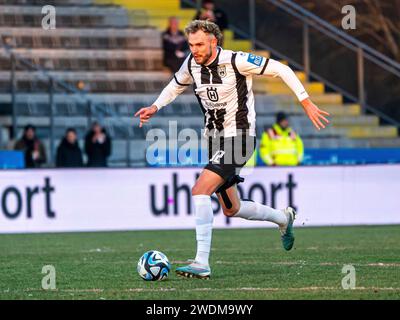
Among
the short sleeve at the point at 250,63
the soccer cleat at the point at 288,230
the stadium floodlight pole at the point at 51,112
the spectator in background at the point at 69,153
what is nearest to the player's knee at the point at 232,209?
the soccer cleat at the point at 288,230

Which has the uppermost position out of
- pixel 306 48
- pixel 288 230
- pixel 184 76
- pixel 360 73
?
pixel 306 48

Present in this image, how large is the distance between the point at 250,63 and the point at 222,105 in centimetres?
45

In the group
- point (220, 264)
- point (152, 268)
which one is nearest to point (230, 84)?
point (152, 268)

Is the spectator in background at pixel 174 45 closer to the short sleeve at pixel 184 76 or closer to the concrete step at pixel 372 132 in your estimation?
the concrete step at pixel 372 132

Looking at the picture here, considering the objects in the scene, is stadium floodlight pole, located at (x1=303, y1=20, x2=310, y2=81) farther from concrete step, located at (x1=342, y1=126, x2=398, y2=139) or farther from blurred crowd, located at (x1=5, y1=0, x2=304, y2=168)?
blurred crowd, located at (x1=5, y1=0, x2=304, y2=168)

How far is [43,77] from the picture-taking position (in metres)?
22.6

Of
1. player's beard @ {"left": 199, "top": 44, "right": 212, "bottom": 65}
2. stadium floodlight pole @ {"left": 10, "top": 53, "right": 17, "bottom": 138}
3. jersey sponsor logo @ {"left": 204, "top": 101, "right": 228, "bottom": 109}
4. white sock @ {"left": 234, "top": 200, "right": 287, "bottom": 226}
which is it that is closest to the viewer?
player's beard @ {"left": 199, "top": 44, "right": 212, "bottom": 65}

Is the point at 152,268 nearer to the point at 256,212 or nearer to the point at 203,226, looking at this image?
the point at 203,226

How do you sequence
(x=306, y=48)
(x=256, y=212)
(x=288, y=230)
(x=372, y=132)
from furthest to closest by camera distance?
(x=372, y=132), (x=306, y=48), (x=288, y=230), (x=256, y=212)

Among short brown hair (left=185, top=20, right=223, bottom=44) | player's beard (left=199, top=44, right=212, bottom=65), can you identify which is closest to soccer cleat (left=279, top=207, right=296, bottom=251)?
player's beard (left=199, top=44, right=212, bottom=65)

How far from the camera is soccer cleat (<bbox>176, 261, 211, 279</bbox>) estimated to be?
9391 mm

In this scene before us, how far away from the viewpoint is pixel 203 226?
9.66 metres

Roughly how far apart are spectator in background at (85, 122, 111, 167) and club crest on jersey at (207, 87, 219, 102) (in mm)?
10403
